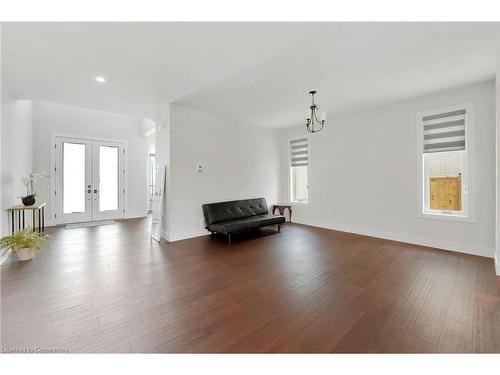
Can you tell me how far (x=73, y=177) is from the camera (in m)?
6.07

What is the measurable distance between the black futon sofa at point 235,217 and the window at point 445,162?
9.26 feet

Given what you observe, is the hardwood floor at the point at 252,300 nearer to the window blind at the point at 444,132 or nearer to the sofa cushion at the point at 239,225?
the sofa cushion at the point at 239,225

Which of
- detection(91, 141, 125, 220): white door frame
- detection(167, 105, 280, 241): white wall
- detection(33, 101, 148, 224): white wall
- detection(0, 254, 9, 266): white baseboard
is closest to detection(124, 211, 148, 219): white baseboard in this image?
detection(33, 101, 148, 224): white wall

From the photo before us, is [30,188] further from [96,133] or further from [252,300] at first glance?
[252,300]

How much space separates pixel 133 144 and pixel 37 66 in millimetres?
4476

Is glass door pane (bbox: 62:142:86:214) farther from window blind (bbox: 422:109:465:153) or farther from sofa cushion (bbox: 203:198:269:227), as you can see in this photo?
window blind (bbox: 422:109:465:153)

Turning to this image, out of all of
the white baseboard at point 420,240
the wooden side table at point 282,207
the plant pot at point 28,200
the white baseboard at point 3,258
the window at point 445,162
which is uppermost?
the window at point 445,162

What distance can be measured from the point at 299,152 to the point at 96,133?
233 inches

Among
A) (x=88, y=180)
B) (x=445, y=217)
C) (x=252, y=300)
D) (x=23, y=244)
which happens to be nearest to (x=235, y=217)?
(x=252, y=300)

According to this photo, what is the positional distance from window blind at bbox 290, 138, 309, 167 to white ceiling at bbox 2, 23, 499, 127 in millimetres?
1878

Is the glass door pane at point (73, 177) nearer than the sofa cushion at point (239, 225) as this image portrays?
No

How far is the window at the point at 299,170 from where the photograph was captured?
5.98 metres

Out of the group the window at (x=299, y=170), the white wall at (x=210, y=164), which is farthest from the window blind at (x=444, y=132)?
the white wall at (x=210, y=164)
